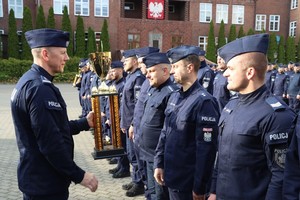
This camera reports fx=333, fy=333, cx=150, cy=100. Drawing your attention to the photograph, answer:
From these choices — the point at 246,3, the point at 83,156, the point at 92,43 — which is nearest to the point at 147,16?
the point at 92,43

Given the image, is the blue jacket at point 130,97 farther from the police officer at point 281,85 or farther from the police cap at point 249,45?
the police officer at point 281,85

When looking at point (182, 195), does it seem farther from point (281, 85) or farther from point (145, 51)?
point (281, 85)

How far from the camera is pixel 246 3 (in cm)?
3691

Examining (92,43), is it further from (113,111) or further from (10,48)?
(113,111)

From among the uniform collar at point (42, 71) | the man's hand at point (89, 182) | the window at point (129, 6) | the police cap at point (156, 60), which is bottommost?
the man's hand at point (89, 182)

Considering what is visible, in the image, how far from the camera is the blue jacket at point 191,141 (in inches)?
119

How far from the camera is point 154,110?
4.21 m

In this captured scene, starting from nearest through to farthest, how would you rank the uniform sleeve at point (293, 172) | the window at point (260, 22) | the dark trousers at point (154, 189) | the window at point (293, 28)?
the uniform sleeve at point (293, 172) < the dark trousers at point (154, 189) < the window at point (260, 22) < the window at point (293, 28)

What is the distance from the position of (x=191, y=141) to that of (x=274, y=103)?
1087 mm

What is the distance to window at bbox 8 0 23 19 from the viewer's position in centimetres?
3173

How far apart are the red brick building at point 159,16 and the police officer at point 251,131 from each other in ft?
101

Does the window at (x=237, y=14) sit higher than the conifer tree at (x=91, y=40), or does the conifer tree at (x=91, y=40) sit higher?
the window at (x=237, y=14)

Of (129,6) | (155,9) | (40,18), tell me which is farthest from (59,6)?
(155,9)

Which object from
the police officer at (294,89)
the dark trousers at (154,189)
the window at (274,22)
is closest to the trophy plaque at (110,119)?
the dark trousers at (154,189)
